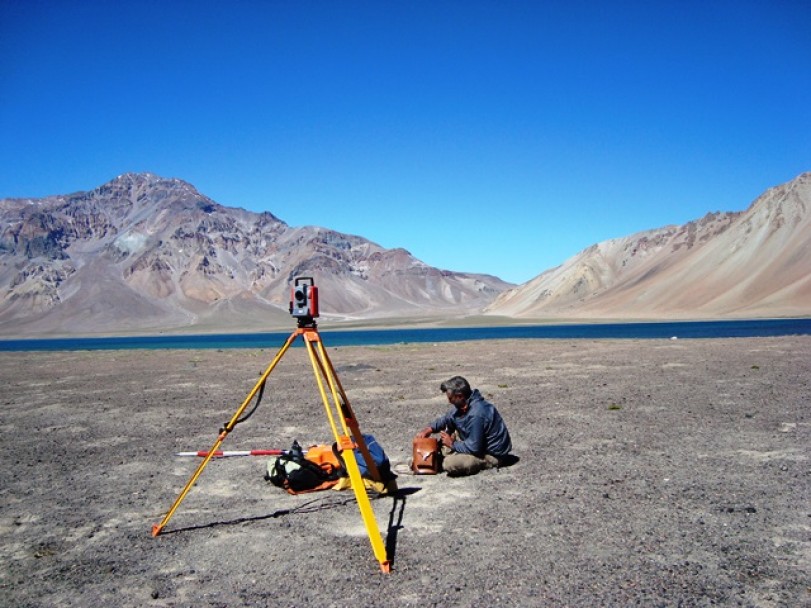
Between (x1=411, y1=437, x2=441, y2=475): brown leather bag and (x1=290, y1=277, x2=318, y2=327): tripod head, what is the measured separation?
2.70 m

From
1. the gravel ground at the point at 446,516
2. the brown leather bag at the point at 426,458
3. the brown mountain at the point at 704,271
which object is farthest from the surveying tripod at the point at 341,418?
the brown mountain at the point at 704,271

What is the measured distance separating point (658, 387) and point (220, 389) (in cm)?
1234

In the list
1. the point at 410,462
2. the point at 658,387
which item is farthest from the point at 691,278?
the point at 410,462

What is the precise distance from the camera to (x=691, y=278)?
404 ft

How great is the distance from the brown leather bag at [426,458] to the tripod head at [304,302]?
2.70m

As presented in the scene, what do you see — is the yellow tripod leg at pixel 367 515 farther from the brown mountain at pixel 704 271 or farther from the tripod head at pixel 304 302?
the brown mountain at pixel 704 271

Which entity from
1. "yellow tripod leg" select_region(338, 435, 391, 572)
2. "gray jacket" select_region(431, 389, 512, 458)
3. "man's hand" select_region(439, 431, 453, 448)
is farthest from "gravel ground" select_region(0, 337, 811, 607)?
"man's hand" select_region(439, 431, 453, 448)

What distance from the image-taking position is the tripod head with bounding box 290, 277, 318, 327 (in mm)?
5836

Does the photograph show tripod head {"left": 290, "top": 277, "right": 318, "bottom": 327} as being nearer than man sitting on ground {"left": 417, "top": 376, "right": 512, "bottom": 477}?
Yes

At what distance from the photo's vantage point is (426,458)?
25.7 ft

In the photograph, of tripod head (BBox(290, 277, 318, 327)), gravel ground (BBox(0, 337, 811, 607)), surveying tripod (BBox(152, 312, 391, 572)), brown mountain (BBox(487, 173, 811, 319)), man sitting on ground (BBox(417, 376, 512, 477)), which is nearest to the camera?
gravel ground (BBox(0, 337, 811, 607))

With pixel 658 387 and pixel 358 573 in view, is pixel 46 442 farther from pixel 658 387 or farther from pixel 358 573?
pixel 658 387

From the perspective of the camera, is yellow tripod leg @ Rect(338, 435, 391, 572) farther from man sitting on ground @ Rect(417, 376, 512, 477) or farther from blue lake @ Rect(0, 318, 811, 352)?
blue lake @ Rect(0, 318, 811, 352)

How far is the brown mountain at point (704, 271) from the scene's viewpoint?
4139 inches
